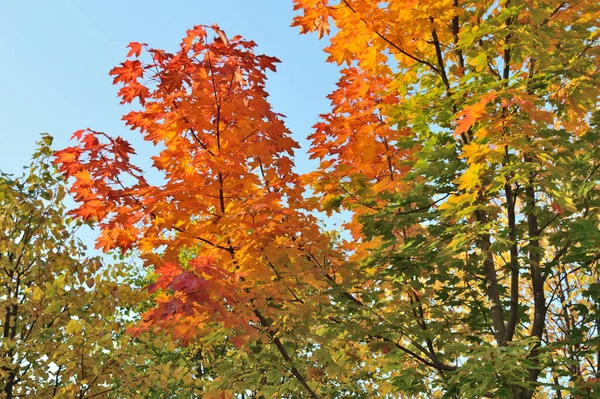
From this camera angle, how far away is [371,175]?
711 cm

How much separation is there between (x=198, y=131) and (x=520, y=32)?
142 inches

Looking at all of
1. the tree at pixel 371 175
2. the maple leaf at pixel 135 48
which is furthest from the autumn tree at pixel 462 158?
the maple leaf at pixel 135 48

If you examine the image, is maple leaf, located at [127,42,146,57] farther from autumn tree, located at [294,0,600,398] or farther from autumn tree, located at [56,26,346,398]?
autumn tree, located at [294,0,600,398]

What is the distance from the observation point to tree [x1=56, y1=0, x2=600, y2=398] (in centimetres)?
532

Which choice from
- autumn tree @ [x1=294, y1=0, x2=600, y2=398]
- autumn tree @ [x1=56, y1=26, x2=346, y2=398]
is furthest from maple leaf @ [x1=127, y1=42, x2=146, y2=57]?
autumn tree @ [x1=294, y1=0, x2=600, y2=398]

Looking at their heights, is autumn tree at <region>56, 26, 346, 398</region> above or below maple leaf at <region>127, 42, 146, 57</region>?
below

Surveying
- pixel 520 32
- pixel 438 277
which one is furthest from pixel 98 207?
pixel 520 32

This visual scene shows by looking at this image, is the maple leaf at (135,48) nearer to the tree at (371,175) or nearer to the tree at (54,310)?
the tree at (371,175)

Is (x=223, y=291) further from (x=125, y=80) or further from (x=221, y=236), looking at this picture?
(x=125, y=80)

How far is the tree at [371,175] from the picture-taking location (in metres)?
5.32

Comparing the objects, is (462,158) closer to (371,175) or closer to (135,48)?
(371,175)

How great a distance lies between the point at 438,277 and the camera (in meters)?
6.75

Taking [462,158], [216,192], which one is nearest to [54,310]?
[216,192]

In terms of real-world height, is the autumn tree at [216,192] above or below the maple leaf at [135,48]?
below
